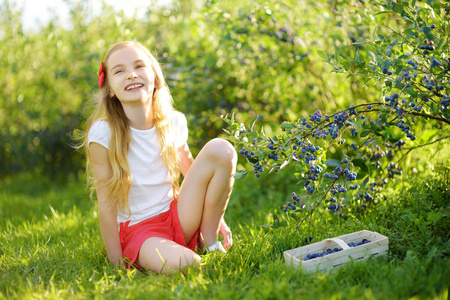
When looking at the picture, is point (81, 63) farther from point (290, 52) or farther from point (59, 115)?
point (290, 52)

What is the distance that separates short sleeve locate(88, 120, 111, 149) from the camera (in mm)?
2262

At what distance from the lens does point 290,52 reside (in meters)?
3.45

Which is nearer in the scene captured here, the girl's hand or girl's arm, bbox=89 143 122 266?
girl's arm, bbox=89 143 122 266

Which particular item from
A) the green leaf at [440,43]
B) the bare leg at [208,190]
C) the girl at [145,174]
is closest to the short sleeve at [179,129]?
the girl at [145,174]

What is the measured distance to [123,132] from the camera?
2.36m

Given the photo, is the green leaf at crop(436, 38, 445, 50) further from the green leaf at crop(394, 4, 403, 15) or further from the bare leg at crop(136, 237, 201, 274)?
the bare leg at crop(136, 237, 201, 274)

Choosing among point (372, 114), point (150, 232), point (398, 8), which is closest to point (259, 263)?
point (150, 232)

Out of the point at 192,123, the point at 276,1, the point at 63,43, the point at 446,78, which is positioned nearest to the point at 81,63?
the point at 63,43

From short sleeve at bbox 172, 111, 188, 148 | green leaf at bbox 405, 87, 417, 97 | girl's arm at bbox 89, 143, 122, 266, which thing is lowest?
girl's arm at bbox 89, 143, 122, 266

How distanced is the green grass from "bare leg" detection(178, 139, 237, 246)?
0.22 m

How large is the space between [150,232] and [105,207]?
0.27 meters

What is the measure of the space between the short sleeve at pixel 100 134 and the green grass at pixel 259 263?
636 millimetres

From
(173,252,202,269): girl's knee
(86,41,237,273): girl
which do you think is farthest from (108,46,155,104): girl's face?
(173,252,202,269): girl's knee

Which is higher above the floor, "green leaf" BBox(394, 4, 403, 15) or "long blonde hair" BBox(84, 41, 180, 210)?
"green leaf" BBox(394, 4, 403, 15)
